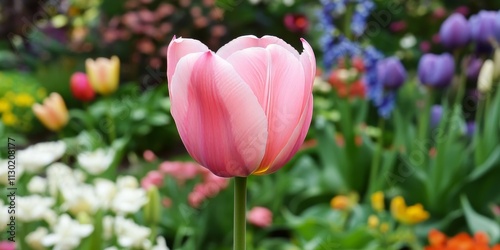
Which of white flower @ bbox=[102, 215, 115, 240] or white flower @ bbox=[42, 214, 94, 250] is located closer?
white flower @ bbox=[42, 214, 94, 250]

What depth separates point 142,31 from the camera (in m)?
4.63

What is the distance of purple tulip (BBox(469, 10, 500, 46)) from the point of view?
1.98m

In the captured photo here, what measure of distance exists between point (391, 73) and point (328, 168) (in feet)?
1.45

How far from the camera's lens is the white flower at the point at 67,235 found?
3.77ft

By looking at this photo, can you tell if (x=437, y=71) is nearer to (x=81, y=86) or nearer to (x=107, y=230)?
(x=107, y=230)

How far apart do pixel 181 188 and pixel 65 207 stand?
0.76 metres

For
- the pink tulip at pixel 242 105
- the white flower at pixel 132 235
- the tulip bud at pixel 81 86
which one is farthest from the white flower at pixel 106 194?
the tulip bud at pixel 81 86

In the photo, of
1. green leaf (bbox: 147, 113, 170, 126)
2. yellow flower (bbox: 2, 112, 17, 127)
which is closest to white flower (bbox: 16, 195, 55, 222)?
green leaf (bbox: 147, 113, 170, 126)

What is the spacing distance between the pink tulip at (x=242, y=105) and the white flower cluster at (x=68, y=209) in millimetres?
752

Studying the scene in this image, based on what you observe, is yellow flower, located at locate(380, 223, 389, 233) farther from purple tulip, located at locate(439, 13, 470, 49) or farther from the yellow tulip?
the yellow tulip

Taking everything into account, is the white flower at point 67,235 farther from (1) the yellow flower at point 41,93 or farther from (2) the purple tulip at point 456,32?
(1) the yellow flower at point 41,93

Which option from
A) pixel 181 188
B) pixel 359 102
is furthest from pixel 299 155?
pixel 181 188

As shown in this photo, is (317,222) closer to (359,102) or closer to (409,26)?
(359,102)

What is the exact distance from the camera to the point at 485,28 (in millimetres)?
1999
